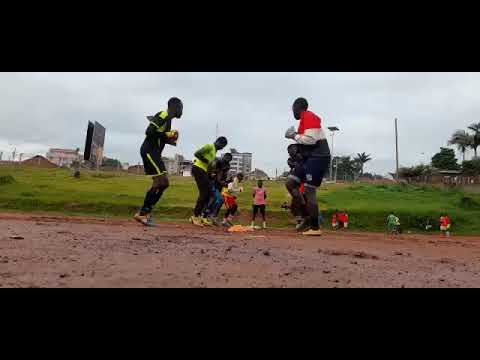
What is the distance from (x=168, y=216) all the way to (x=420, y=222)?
8.72 meters

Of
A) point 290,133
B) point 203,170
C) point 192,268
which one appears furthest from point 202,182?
→ point 192,268

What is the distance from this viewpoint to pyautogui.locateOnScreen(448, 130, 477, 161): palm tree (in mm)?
49469

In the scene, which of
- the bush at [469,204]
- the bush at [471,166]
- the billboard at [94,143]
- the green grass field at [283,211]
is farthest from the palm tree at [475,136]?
the billboard at [94,143]

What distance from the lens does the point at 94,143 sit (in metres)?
26.8

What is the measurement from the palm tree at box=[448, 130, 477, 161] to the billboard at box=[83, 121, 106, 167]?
43351mm

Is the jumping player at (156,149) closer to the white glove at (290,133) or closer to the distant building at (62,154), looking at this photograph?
the white glove at (290,133)

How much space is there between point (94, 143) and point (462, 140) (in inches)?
1755

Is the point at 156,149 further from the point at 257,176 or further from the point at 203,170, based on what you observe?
the point at 257,176

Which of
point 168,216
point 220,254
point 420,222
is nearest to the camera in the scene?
point 220,254

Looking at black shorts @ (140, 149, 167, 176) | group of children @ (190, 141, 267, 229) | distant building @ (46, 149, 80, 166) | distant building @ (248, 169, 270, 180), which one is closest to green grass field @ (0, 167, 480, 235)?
group of children @ (190, 141, 267, 229)

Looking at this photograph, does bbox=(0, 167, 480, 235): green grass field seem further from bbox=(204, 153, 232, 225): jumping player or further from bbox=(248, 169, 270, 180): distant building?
bbox=(248, 169, 270, 180): distant building
